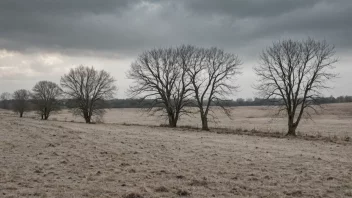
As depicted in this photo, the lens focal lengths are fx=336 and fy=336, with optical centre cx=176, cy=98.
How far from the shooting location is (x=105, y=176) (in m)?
10.4

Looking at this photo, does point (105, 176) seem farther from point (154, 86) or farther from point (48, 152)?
point (154, 86)

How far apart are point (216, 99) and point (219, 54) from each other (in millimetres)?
6072

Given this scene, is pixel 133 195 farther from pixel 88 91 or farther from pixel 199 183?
pixel 88 91

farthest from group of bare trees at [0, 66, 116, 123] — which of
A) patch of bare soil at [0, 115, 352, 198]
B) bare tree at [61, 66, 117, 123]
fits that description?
patch of bare soil at [0, 115, 352, 198]

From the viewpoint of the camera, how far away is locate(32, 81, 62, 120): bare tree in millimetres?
69812

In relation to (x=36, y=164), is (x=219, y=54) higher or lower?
higher

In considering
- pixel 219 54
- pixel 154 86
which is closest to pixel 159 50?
pixel 154 86

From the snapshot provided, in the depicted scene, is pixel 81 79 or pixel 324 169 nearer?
pixel 324 169

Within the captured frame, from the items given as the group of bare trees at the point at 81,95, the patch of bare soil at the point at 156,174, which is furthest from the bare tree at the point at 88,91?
the patch of bare soil at the point at 156,174

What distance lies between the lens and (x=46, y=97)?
7244cm

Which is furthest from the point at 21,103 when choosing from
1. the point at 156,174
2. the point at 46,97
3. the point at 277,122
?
the point at 156,174

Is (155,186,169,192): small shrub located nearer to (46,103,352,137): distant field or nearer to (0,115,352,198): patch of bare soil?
(0,115,352,198): patch of bare soil

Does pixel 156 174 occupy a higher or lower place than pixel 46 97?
lower

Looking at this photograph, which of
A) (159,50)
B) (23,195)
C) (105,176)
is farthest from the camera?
(159,50)
